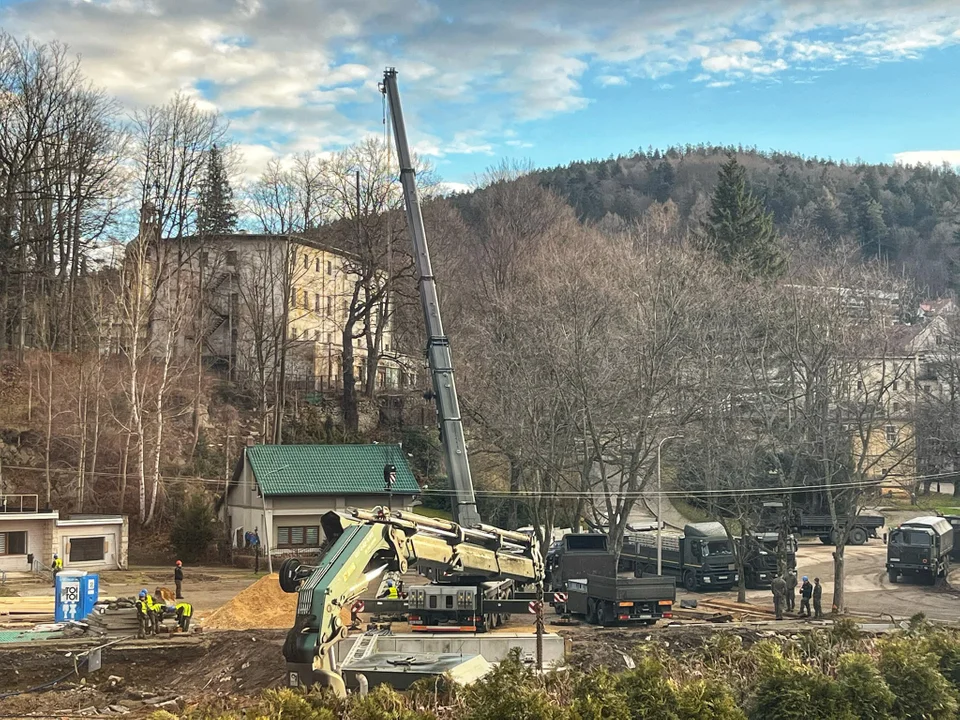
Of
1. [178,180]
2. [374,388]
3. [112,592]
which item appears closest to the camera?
[112,592]

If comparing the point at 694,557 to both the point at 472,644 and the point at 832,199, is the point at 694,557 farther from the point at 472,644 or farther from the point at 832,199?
the point at 832,199

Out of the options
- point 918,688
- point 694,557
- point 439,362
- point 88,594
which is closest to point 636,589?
point 439,362

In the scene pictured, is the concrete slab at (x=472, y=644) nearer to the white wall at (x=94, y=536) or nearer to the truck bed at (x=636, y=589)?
the truck bed at (x=636, y=589)

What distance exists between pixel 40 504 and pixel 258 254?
81.0ft

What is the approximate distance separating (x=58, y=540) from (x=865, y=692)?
3660 cm

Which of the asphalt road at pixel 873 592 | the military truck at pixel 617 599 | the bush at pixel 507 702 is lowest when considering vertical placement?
the asphalt road at pixel 873 592

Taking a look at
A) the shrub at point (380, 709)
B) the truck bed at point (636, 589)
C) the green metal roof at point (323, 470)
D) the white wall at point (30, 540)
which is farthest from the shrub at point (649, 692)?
the white wall at point (30, 540)

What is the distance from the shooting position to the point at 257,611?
3400 centimetres

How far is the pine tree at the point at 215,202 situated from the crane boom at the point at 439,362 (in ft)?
118

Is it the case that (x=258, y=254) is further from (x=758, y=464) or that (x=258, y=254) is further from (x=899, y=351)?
(x=899, y=351)

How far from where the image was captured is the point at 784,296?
5275 centimetres

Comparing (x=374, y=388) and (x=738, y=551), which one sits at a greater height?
(x=374, y=388)

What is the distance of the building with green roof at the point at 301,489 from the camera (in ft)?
157

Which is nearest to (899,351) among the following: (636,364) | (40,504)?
(636,364)
